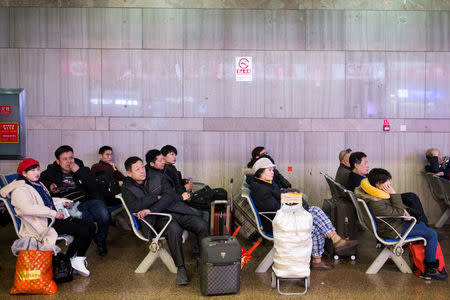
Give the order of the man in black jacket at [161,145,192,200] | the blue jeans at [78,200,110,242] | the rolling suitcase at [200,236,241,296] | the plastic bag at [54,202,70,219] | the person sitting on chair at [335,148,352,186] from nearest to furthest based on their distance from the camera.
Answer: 1. the rolling suitcase at [200,236,241,296]
2. the plastic bag at [54,202,70,219]
3. the blue jeans at [78,200,110,242]
4. the man in black jacket at [161,145,192,200]
5. the person sitting on chair at [335,148,352,186]

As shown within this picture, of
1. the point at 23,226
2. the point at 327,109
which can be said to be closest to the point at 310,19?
the point at 327,109

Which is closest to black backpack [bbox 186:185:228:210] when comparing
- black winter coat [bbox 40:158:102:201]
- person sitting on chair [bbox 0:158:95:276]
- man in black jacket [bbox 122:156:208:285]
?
man in black jacket [bbox 122:156:208:285]

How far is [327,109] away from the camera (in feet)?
26.1

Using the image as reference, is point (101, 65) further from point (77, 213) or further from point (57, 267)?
point (57, 267)

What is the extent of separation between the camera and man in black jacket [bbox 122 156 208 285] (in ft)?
15.9

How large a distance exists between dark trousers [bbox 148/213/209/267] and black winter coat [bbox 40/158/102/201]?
4.93 feet

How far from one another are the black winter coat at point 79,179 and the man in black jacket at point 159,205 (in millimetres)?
1225

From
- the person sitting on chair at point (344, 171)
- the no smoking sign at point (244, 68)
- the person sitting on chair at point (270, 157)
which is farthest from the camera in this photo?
the no smoking sign at point (244, 68)

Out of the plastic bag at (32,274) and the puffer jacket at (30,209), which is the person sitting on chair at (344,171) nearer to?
the puffer jacket at (30,209)

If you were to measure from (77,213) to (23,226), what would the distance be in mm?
872

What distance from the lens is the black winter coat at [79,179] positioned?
5944mm

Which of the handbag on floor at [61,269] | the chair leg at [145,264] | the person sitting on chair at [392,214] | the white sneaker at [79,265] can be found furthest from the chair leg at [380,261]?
the handbag on floor at [61,269]

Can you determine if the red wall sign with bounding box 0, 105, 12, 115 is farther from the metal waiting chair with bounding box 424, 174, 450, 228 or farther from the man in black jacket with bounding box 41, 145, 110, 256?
the metal waiting chair with bounding box 424, 174, 450, 228

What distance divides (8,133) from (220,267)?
5449 millimetres
